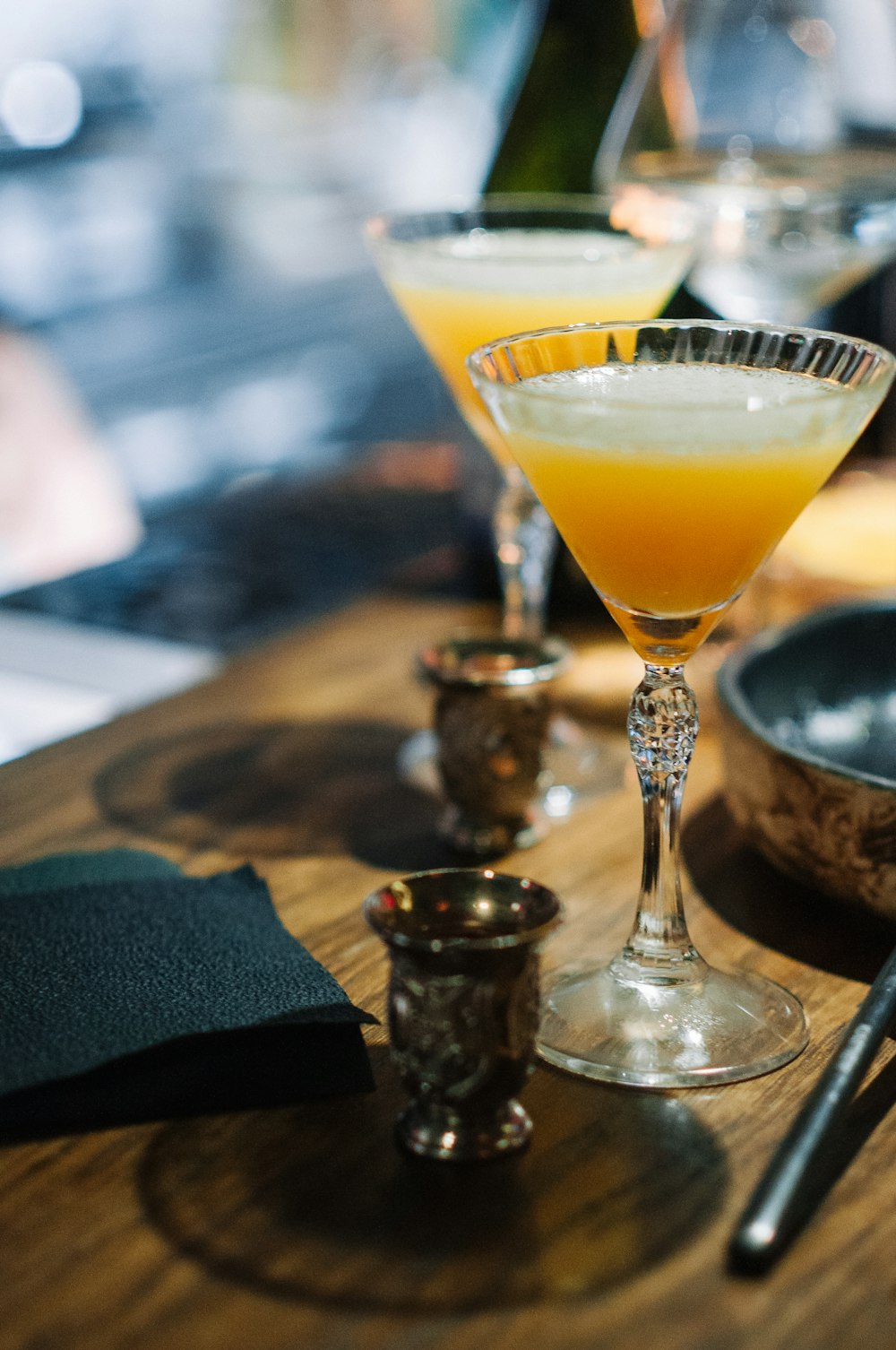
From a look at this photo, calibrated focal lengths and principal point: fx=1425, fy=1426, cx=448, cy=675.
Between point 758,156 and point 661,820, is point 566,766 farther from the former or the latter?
point 758,156

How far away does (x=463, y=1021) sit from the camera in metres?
0.53

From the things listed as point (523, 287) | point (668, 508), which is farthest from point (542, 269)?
point (668, 508)

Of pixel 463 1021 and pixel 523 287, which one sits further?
pixel 523 287

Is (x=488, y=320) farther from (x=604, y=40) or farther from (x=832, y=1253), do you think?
(x=832, y=1253)

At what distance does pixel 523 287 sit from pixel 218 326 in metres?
3.23

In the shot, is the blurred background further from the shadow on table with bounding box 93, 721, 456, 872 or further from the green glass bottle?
the shadow on table with bounding box 93, 721, 456, 872

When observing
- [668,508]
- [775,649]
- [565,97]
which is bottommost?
[775,649]

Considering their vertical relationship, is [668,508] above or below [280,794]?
above

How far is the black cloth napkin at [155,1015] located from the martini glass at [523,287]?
0.26 metres

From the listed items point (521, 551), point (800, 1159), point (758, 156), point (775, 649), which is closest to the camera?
point (800, 1159)

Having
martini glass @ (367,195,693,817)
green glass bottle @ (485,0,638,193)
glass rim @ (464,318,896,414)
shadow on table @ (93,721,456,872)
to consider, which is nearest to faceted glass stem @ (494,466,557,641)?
martini glass @ (367,195,693,817)

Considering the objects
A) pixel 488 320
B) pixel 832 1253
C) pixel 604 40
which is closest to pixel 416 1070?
pixel 832 1253

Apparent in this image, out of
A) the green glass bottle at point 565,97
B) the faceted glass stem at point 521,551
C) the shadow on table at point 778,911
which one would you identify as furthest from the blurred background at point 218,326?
the shadow on table at point 778,911

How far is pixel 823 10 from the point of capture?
1321 millimetres
